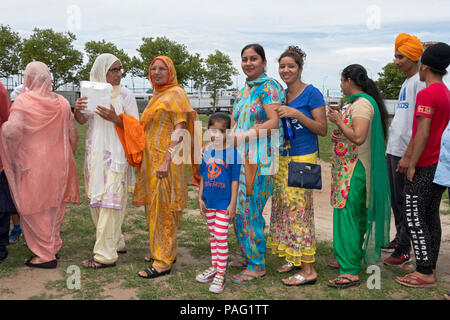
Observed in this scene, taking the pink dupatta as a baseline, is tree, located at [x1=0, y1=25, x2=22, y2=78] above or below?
above

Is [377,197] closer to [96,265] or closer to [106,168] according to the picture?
A: [106,168]

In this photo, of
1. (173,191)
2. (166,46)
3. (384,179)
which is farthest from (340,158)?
(166,46)

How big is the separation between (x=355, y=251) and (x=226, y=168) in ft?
4.51

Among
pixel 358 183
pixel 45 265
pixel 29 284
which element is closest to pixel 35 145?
pixel 45 265

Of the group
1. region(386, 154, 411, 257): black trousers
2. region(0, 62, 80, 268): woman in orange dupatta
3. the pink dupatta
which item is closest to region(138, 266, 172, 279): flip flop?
region(0, 62, 80, 268): woman in orange dupatta

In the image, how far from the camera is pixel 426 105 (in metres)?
3.41

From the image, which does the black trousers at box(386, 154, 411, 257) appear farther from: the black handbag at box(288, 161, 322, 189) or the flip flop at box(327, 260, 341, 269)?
the black handbag at box(288, 161, 322, 189)

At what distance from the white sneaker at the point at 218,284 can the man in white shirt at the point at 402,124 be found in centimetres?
185

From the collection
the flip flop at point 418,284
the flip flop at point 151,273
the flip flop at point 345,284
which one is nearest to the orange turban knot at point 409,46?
the flip flop at point 418,284

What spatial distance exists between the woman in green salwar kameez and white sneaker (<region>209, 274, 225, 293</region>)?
37.9 inches

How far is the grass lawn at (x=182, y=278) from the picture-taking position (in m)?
3.37

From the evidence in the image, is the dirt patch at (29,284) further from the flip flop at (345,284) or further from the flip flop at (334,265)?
the flip flop at (334,265)

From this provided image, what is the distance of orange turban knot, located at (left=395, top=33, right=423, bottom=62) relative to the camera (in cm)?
389

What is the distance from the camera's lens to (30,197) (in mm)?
3773
